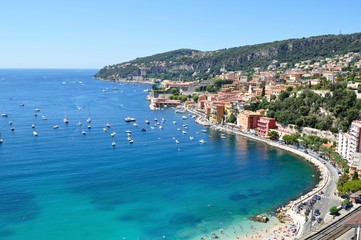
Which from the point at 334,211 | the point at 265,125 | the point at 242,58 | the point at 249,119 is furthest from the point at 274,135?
the point at 242,58

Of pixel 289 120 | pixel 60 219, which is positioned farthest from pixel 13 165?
pixel 289 120

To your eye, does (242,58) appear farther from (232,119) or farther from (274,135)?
(274,135)

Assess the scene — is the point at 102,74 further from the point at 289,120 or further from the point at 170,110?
the point at 289,120

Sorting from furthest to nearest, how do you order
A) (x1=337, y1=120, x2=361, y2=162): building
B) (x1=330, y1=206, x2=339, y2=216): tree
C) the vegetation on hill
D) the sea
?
the vegetation on hill
(x1=337, y1=120, x2=361, y2=162): building
the sea
(x1=330, y1=206, x2=339, y2=216): tree

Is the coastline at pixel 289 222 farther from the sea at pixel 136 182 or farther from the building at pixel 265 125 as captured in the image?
the building at pixel 265 125

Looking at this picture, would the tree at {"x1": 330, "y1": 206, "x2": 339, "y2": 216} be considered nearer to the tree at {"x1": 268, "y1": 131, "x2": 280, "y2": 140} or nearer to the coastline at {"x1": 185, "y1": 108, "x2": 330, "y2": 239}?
the coastline at {"x1": 185, "y1": 108, "x2": 330, "y2": 239}

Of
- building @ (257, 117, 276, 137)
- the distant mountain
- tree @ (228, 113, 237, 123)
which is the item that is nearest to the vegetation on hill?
building @ (257, 117, 276, 137)

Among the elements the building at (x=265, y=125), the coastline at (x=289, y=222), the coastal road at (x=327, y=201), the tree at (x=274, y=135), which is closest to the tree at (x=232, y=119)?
the building at (x=265, y=125)
